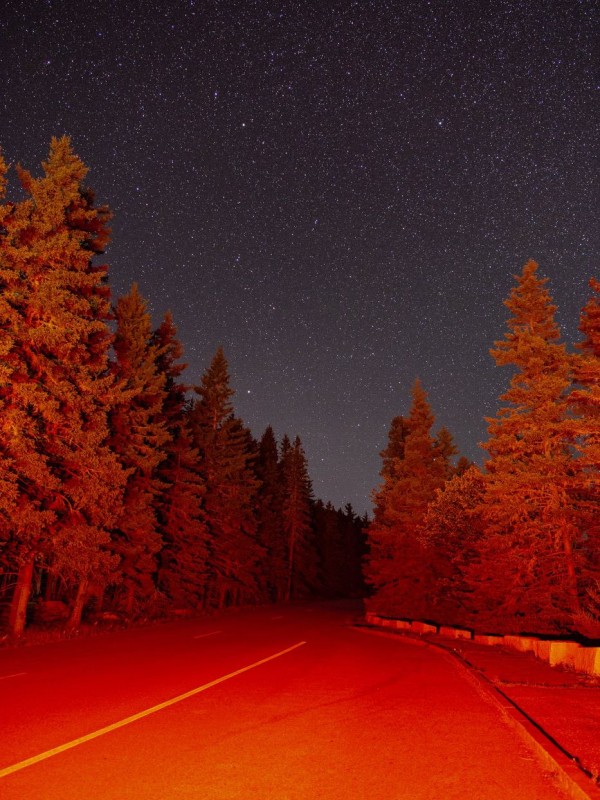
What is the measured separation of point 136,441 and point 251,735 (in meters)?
24.1

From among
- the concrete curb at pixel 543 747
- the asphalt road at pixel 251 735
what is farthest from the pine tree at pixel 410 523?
the concrete curb at pixel 543 747

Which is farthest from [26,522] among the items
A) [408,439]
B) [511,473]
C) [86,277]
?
[408,439]

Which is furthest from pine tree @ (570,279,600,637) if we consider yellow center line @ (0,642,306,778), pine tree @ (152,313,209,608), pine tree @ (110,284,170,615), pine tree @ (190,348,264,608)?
pine tree @ (190,348,264,608)

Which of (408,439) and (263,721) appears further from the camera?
(408,439)

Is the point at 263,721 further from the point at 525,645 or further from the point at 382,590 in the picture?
the point at 382,590

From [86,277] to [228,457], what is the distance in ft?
105

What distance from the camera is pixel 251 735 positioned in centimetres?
742

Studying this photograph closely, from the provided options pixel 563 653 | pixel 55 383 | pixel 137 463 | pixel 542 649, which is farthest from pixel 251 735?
pixel 137 463

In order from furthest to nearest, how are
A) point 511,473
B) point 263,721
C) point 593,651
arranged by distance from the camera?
point 511,473 → point 593,651 → point 263,721

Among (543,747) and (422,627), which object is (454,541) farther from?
(543,747)

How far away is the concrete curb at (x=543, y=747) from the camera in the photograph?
5395mm

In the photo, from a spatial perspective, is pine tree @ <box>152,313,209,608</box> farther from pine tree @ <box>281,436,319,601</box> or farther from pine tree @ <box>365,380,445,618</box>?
pine tree @ <box>281,436,319,601</box>

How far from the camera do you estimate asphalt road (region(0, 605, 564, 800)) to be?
5516 mm

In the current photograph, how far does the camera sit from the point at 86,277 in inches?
884
